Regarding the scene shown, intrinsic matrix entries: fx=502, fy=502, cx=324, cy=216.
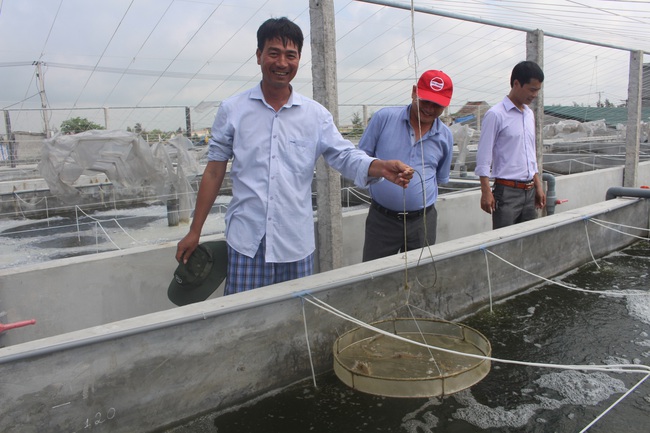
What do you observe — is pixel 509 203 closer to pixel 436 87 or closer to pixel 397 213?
pixel 397 213

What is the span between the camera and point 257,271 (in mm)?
2863

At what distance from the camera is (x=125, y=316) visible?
3924 millimetres

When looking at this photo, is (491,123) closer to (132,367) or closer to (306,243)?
(306,243)

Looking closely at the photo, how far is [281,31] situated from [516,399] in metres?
2.39


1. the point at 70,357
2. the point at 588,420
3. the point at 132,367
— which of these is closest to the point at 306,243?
the point at 132,367

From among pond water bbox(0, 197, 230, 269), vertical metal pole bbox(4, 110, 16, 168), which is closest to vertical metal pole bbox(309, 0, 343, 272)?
pond water bbox(0, 197, 230, 269)

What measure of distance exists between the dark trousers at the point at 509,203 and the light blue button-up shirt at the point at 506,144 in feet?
0.56

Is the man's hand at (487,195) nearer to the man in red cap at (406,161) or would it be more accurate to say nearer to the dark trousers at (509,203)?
the dark trousers at (509,203)

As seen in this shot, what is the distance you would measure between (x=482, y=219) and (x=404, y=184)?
4.39 metres

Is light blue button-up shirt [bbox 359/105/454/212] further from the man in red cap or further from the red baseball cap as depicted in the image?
the red baseball cap

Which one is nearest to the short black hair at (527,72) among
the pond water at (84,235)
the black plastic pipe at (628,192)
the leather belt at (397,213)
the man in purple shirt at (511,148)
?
the man in purple shirt at (511,148)

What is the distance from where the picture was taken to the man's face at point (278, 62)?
252 centimetres

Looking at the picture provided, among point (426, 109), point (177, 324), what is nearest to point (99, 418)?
point (177, 324)

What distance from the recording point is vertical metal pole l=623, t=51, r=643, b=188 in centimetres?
752
